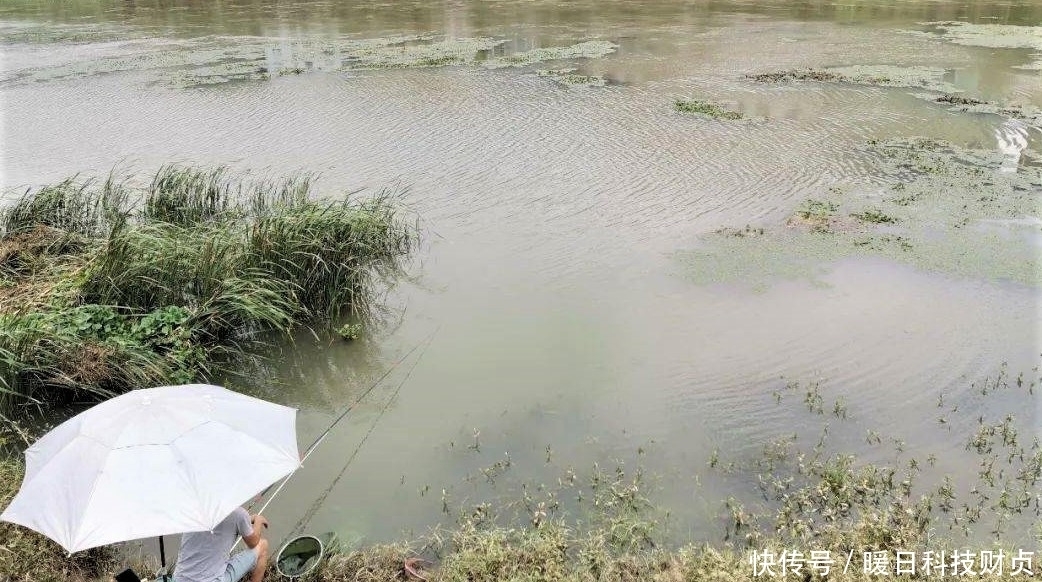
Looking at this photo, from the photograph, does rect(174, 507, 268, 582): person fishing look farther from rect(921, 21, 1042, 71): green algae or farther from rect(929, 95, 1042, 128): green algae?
rect(921, 21, 1042, 71): green algae

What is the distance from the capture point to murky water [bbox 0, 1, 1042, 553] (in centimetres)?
523

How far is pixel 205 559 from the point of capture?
351 cm

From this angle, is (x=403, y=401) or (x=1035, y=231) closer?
(x=403, y=401)

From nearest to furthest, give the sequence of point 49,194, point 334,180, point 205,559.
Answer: point 205,559
point 49,194
point 334,180

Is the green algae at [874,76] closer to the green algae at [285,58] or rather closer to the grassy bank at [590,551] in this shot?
the green algae at [285,58]

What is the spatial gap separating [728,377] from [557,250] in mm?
2790

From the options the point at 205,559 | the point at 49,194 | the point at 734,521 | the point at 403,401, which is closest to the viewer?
the point at 205,559

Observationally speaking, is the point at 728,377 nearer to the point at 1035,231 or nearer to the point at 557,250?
the point at 557,250

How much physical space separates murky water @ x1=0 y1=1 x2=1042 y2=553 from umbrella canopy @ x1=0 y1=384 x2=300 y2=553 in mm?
1487

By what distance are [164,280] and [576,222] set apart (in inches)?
180

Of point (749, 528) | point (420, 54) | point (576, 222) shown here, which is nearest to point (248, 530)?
point (749, 528)

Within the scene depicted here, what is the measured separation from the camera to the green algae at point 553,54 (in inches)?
685

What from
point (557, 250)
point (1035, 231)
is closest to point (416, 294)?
point (557, 250)

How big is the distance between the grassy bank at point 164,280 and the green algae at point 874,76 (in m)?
10.7
